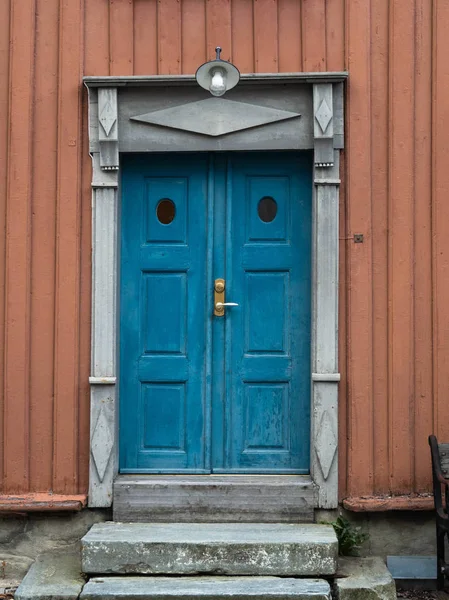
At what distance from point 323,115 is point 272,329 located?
1513 millimetres

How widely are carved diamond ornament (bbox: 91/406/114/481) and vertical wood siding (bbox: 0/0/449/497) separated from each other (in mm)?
118

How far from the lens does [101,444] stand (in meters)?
5.33

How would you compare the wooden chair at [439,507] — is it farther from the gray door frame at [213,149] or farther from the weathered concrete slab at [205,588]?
the weathered concrete slab at [205,588]

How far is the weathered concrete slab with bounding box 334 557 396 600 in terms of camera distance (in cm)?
471

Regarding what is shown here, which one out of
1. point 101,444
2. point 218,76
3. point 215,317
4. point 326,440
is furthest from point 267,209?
point 101,444

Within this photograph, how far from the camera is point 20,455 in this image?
541cm

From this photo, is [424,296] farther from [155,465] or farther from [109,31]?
[109,31]

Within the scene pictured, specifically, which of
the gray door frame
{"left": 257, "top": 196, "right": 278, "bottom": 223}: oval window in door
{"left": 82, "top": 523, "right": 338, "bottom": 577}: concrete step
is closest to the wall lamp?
the gray door frame

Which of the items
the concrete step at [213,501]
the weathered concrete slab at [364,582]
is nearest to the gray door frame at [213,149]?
the concrete step at [213,501]

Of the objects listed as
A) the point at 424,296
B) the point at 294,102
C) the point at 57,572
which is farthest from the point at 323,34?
the point at 57,572

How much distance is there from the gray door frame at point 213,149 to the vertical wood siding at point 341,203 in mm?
95

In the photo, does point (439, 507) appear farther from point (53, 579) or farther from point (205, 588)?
point (53, 579)

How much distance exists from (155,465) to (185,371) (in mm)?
696

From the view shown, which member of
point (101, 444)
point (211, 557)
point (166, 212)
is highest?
point (166, 212)
